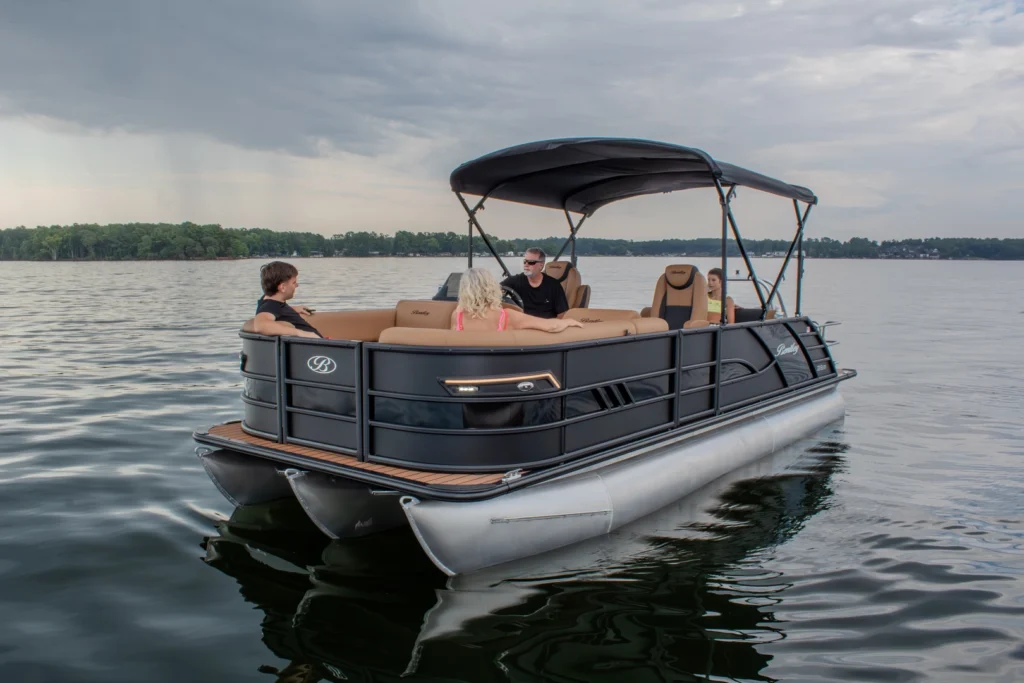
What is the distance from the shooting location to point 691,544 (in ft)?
17.8

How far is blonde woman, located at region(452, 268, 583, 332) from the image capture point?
505 cm

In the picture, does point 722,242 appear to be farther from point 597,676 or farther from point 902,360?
point 902,360

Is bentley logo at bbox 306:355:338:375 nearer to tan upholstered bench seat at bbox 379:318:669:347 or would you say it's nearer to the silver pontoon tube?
tan upholstered bench seat at bbox 379:318:669:347

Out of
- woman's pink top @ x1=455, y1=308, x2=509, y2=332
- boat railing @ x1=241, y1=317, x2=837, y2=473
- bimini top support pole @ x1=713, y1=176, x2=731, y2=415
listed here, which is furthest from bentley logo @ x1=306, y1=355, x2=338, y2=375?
bimini top support pole @ x1=713, y1=176, x2=731, y2=415

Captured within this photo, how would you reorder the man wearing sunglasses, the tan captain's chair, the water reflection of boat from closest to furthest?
the water reflection of boat
the man wearing sunglasses
the tan captain's chair

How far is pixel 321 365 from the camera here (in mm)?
4977

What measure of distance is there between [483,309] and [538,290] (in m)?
3.02

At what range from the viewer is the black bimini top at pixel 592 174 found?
20.3 ft

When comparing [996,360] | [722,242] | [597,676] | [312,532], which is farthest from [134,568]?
[996,360]

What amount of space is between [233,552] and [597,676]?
2670 millimetres

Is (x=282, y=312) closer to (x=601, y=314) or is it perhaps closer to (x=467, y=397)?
(x=467, y=397)

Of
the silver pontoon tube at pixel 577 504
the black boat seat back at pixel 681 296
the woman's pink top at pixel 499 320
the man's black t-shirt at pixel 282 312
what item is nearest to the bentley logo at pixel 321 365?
the man's black t-shirt at pixel 282 312

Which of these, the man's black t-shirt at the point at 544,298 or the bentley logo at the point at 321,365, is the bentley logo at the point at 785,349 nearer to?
the man's black t-shirt at the point at 544,298

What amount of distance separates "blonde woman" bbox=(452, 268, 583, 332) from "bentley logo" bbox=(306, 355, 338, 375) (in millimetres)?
817
